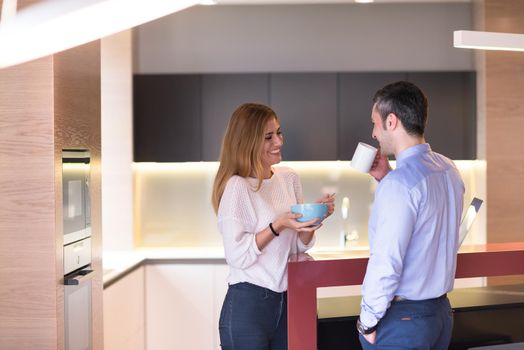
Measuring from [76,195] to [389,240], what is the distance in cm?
146

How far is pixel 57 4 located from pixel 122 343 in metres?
3.85

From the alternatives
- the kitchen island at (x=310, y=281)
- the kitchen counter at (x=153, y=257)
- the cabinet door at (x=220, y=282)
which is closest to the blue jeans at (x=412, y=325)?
the kitchen island at (x=310, y=281)

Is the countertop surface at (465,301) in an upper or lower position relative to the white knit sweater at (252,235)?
lower

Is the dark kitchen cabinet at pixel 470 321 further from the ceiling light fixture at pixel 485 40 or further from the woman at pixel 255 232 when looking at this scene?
the ceiling light fixture at pixel 485 40

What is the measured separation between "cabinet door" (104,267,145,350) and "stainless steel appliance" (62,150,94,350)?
0.96 metres

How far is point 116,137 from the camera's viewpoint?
5152mm

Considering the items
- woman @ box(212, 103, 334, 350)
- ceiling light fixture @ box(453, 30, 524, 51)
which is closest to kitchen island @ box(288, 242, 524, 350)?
woman @ box(212, 103, 334, 350)

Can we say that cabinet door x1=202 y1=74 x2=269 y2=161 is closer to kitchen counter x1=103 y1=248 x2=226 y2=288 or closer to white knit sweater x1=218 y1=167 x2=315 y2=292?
kitchen counter x1=103 y1=248 x2=226 y2=288

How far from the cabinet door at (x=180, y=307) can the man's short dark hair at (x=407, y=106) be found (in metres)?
3.08

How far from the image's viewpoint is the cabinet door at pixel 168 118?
5.16 m

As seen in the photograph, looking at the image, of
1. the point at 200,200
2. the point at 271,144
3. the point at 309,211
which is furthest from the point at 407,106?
the point at 200,200

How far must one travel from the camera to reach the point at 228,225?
2383 mm

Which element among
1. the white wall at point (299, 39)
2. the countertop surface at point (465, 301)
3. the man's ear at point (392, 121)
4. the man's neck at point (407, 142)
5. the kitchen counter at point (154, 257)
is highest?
the white wall at point (299, 39)

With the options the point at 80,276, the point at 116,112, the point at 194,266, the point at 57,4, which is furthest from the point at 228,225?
the point at 116,112
